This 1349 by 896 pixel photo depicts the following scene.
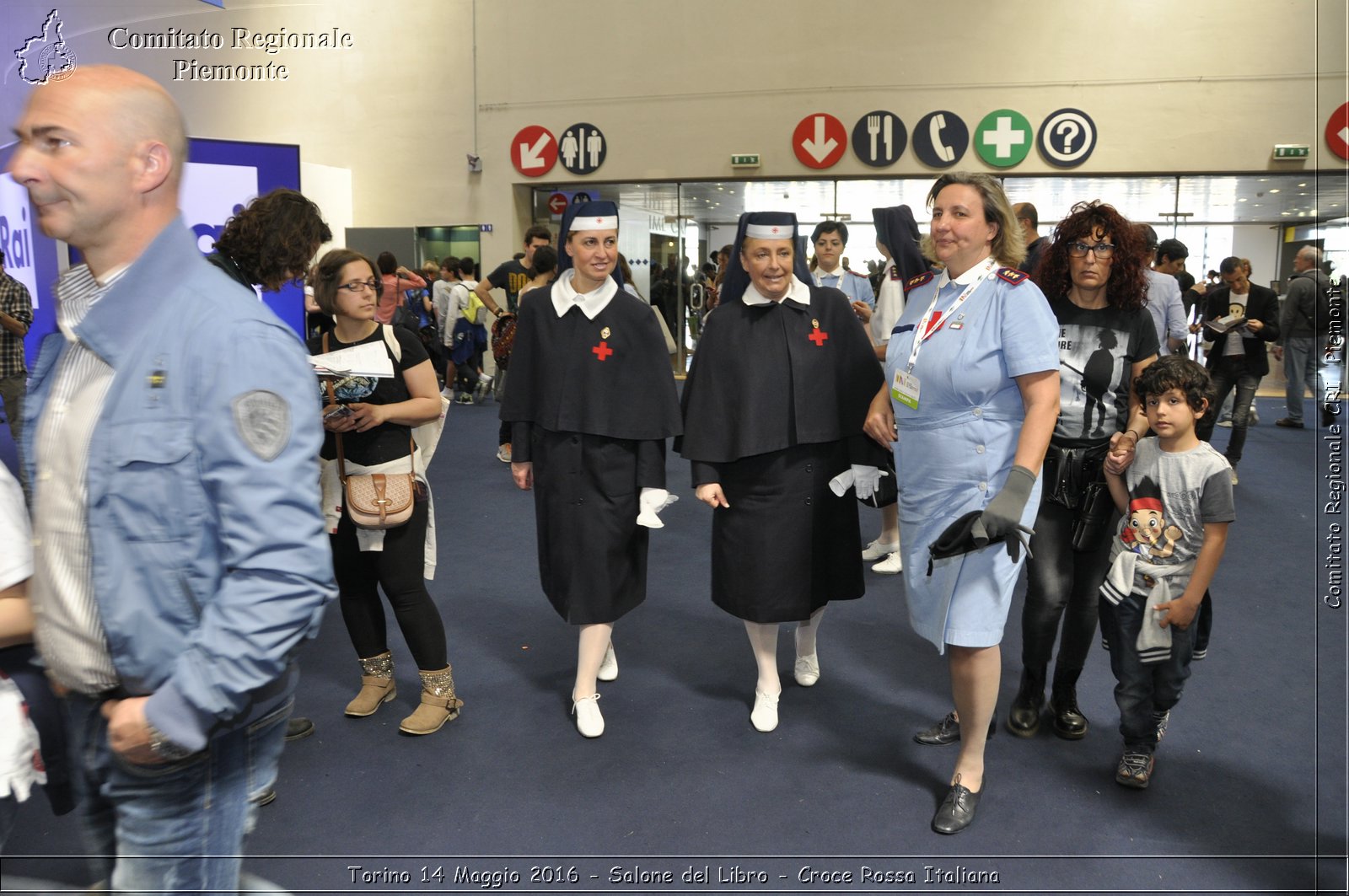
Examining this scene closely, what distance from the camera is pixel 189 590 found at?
48.4 inches

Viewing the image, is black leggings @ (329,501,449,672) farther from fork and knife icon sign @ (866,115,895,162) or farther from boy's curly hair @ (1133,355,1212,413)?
fork and knife icon sign @ (866,115,895,162)

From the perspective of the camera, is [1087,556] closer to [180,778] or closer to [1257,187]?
[180,778]

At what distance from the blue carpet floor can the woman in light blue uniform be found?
320 mm

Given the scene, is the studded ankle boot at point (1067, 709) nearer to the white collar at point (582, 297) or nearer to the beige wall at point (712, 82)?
the white collar at point (582, 297)

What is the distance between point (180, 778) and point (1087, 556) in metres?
2.81

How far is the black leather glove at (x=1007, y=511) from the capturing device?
243 cm

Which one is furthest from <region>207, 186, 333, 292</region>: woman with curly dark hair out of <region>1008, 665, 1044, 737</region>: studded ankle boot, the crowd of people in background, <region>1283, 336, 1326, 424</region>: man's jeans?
<region>1283, 336, 1326, 424</region>: man's jeans

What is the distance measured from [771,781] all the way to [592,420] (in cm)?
133

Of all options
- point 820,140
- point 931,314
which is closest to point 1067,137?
point 820,140

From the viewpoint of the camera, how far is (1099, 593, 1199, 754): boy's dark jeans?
2803mm

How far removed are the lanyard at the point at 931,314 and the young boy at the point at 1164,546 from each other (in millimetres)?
630

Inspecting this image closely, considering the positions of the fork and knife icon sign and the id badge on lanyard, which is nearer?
the id badge on lanyard

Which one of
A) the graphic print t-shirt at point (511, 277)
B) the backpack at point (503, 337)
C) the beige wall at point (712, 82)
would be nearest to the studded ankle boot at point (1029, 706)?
the backpack at point (503, 337)

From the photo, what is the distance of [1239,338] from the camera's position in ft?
25.5
